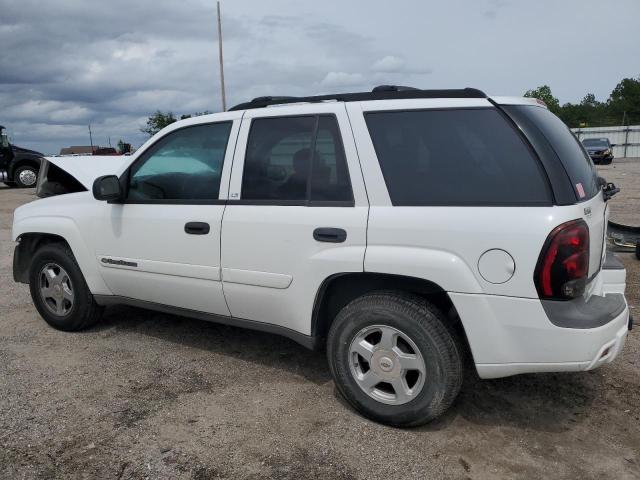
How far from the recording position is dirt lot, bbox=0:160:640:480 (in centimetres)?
276

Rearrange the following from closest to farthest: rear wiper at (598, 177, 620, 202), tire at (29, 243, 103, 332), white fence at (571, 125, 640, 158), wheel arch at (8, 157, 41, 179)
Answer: rear wiper at (598, 177, 620, 202) → tire at (29, 243, 103, 332) → wheel arch at (8, 157, 41, 179) → white fence at (571, 125, 640, 158)

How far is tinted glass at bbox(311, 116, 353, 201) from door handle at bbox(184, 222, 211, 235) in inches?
31.2

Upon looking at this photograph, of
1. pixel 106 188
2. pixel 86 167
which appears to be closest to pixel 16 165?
pixel 86 167

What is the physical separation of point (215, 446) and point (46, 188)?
3.70 metres

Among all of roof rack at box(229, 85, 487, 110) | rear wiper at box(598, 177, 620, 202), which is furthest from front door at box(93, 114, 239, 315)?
rear wiper at box(598, 177, 620, 202)

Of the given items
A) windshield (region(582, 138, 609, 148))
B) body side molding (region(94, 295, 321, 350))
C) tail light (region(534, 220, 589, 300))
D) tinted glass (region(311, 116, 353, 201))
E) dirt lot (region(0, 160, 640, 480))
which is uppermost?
windshield (region(582, 138, 609, 148))

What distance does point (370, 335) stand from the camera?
122 inches

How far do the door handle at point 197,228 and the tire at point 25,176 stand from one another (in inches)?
821

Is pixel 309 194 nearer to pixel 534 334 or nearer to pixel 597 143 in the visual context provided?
pixel 534 334

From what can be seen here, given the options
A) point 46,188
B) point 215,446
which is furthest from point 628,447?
point 46,188

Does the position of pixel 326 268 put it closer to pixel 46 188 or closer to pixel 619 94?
pixel 46 188

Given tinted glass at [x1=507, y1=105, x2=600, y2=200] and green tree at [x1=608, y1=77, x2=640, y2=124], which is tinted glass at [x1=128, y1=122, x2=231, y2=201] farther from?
green tree at [x1=608, y1=77, x2=640, y2=124]

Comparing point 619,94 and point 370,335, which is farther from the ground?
point 619,94

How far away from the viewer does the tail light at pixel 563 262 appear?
102 inches
